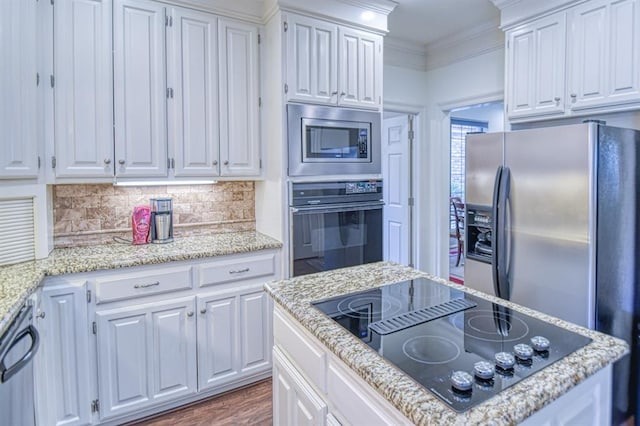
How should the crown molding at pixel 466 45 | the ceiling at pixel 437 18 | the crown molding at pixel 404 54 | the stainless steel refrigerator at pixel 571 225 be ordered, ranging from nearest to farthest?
the stainless steel refrigerator at pixel 571 225 < the ceiling at pixel 437 18 < the crown molding at pixel 466 45 < the crown molding at pixel 404 54

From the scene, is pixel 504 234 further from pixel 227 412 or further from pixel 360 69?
pixel 227 412

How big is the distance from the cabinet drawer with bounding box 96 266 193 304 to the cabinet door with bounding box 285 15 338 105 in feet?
4.46

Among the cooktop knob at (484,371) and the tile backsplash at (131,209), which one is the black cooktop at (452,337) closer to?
the cooktop knob at (484,371)

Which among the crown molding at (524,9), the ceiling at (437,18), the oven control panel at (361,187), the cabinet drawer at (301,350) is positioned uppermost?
the ceiling at (437,18)

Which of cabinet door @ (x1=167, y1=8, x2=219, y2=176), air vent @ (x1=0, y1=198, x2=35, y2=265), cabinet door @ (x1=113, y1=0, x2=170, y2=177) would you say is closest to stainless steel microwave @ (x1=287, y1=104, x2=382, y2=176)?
cabinet door @ (x1=167, y1=8, x2=219, y2=176)

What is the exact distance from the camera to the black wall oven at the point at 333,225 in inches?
106

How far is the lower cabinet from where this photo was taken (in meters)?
2.03

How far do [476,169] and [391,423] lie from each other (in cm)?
191

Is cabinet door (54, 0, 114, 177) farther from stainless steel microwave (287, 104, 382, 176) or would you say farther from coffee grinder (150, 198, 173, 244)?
stainless steel microwave (287, 104, 382, 176)

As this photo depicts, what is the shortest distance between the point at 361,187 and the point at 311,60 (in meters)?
0.98

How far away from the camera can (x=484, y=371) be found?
0.91m

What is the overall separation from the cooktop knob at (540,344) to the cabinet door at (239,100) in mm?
2178

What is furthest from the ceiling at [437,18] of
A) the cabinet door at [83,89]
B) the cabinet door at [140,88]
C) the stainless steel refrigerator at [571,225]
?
the cabinet door at [83,89]

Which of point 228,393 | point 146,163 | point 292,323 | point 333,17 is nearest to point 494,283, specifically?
point 292,323
